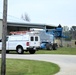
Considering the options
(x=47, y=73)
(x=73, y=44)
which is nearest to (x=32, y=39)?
A: (x=47, y=73)

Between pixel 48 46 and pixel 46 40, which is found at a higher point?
pixel 46 40


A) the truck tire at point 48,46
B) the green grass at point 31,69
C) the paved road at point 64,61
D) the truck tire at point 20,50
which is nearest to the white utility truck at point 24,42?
the truck tire at point 20,50

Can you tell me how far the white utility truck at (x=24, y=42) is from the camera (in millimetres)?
31403

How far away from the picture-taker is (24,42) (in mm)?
31531

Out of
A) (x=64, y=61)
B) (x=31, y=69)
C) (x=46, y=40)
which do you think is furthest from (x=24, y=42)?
(x=31, y=69)

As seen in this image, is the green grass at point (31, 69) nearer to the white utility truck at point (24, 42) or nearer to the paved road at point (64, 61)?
the paved road at point (64, 61)

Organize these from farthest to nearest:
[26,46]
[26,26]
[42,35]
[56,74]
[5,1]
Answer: [26,26] → [42,35] → [26,46] → [56,74] → [5,1]

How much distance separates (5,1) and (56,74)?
4.38 metres

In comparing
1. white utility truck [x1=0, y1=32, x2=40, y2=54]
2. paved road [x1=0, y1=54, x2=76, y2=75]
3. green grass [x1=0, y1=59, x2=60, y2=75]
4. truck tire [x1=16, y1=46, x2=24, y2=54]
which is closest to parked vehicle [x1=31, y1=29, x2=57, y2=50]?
white utility truck [x1=0, y1=32, x2=40, y2=54]

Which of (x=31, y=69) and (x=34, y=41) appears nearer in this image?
(x=31, y=69)

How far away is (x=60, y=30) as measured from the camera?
50.3 meters

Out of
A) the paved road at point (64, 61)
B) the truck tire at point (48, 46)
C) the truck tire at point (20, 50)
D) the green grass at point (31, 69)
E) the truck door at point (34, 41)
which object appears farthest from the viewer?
the truck tire at point (48, 46)

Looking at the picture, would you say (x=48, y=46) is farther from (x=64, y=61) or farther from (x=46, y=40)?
(x=64, y=61)

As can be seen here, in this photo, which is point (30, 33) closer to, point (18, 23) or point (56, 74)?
point (56, 74)
